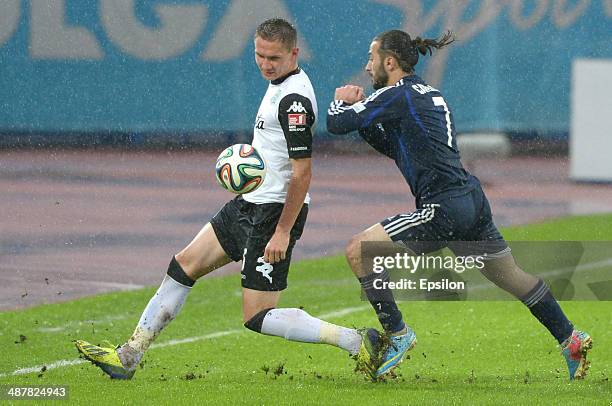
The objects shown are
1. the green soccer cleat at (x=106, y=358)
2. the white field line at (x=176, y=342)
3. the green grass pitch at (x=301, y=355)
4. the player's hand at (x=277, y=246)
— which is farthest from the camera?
the white field line at (x=176, y=342)

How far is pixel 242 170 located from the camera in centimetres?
688

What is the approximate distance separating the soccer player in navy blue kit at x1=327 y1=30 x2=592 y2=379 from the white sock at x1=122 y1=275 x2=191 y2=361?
104cm

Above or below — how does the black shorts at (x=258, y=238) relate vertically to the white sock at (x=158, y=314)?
above

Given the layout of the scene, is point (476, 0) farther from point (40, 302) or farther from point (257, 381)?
point (257, 381)

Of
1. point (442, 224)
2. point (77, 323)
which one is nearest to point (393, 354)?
point (442, 224)

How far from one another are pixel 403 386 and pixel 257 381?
848 millimetres

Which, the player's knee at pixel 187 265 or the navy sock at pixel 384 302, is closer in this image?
the navy sock at pixel 384 302

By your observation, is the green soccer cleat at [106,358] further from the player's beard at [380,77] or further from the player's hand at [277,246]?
the player's beard at [380,77]

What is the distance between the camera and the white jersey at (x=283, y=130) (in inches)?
263

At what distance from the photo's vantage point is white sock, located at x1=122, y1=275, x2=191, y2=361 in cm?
727

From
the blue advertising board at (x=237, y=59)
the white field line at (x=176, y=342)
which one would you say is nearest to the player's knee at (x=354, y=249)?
the white field line at (x=176, y=342)

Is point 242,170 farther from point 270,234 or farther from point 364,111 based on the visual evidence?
point 364,111

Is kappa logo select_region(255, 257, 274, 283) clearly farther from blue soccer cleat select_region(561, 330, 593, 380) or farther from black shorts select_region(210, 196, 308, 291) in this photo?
blue soccer cleat select_region(561, 330, 593, 380)

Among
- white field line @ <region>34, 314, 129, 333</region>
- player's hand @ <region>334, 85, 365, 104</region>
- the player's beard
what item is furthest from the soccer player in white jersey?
white field line @ <region>34, 314, 129, 333</region>
